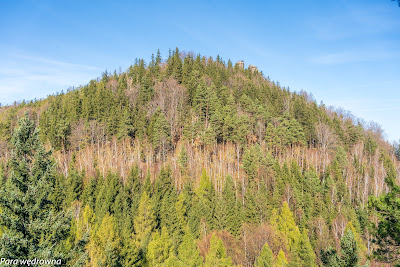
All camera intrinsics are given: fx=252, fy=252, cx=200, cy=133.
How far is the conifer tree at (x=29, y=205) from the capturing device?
10820 mm

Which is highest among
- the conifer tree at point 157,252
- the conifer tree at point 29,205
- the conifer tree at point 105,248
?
the conifer tree at point 29,205

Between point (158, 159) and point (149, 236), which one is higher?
point (158, 159)

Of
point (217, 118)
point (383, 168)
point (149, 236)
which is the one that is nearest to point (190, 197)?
point (149, 236)

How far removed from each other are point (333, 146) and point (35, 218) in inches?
2898

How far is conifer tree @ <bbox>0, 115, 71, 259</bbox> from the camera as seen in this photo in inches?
426

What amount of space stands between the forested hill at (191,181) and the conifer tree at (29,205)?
59mm

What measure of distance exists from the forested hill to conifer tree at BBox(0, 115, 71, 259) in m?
0.06

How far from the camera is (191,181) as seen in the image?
5059 cm

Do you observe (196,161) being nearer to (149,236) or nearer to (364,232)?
(149,236)

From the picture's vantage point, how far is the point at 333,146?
7012 centimetres

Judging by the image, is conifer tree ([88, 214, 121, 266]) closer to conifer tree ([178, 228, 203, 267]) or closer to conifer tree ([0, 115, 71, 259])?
conifer tree ([178, 228, 203, 267])

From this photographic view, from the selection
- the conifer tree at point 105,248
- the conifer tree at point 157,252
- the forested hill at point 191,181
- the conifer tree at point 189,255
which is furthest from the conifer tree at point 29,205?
the conifer tree at point 157,252

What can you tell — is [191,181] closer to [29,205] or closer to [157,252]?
[157,252]

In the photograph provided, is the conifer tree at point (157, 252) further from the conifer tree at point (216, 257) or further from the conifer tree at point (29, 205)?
the conifer tree at point (29, 205)
